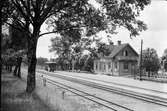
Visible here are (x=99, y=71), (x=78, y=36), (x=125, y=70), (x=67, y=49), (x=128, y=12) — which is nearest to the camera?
(x=128, y=12)

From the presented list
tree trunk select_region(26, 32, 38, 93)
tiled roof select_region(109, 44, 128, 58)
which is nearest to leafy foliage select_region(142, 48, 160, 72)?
tiled roof select_region(109, 44, 128, 58)

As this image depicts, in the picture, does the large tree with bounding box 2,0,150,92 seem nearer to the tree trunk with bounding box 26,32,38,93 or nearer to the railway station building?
the tree trunk with bounding box 26,32,38,93

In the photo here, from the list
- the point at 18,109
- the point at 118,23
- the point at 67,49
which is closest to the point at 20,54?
the point at 67,49

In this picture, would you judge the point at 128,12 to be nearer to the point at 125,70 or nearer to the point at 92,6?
the point at 92,6

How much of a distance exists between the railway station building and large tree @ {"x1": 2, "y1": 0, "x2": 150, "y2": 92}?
4134 cm

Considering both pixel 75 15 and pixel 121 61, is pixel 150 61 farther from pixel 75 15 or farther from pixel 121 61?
pixel 75 15

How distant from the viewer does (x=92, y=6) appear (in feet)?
42.4

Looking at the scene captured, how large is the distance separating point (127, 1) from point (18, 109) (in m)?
6.51

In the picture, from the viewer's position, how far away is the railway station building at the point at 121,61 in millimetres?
56531

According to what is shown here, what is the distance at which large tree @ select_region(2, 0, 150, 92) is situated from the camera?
11.8m

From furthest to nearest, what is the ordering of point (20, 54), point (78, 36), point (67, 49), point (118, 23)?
point (20, 54), point (67, 49), point (78, 36), point (118, 23)

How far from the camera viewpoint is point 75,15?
1485cm

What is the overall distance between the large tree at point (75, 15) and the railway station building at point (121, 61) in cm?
4134

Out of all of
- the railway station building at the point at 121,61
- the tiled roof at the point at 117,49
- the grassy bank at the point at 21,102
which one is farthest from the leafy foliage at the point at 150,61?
the grassy bank at the point at 21,102
